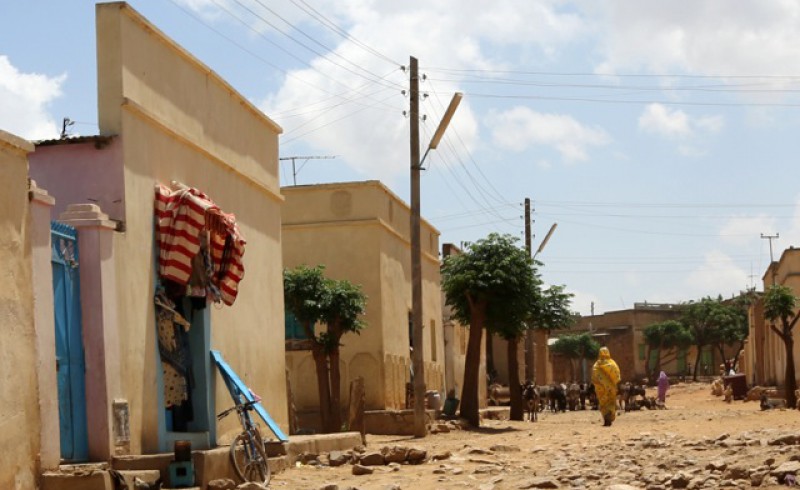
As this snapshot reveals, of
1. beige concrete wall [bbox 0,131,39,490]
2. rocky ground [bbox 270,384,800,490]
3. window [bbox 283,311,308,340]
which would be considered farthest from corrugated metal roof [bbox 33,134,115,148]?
window [bbox 283,311,308,340]

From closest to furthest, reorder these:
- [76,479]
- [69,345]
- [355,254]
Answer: [76,479]
[69,345]
[355,254]

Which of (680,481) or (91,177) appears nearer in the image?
(680,481)

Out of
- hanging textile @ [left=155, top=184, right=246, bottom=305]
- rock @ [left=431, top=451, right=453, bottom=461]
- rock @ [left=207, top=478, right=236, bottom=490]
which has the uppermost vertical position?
hanging textile @ [left=155, top=184, right=246, bottom=305]

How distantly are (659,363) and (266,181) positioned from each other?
6870 cm

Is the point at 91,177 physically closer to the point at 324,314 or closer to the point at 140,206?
the point at 140,206

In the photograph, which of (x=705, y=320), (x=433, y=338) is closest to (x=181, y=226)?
(x=433, y=338)

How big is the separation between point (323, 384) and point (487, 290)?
625cm

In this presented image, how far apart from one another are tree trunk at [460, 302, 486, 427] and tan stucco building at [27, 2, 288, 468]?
13.1 meters

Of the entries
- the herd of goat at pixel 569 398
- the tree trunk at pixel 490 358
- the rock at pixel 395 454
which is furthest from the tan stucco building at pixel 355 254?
the tree trunk at pixel 490 358

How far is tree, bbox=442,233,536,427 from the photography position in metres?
31.2

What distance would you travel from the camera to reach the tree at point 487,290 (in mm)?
31234

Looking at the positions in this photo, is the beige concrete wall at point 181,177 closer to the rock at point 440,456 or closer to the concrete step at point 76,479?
the concrete step at point 76,479

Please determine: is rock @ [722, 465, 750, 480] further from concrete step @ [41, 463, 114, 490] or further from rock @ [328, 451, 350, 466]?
concrete step @ [41, 463, 114, 490]

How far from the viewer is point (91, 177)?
46.0 ft
